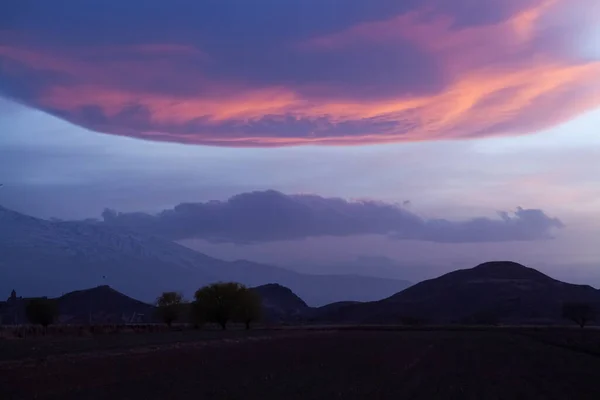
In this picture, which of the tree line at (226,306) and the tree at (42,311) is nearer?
the tree line at (226,306)

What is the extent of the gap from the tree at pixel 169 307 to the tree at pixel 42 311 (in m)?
19.7

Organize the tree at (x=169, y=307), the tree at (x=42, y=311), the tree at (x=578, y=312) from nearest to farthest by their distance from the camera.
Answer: the tree at (x=578, y=312) → the tree at (x=42, y=311) → the tree at (x=169, y=307)

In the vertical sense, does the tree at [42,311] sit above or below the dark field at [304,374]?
above

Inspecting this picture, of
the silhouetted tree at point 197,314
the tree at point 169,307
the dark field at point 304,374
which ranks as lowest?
the dark field at point 304,374

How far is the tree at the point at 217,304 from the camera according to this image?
151 metres

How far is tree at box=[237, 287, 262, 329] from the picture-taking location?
151 m

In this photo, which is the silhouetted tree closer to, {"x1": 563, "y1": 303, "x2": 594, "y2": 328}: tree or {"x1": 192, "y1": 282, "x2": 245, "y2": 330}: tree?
{"x1": 192, "y1": 282, "x2": 245, "y2": 330}: tree

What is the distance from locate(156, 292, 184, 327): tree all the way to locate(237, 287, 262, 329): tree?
25.2 meters

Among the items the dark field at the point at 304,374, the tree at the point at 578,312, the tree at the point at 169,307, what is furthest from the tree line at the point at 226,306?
the dark field at the point at 304,374

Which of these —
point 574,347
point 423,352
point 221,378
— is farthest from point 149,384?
point 574,347

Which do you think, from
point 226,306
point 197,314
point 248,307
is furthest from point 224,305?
point 197,314

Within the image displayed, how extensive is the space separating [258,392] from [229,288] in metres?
120

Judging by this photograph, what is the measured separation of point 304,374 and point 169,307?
5246 inches

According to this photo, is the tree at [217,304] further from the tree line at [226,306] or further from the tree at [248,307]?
the tree at [248,307]
